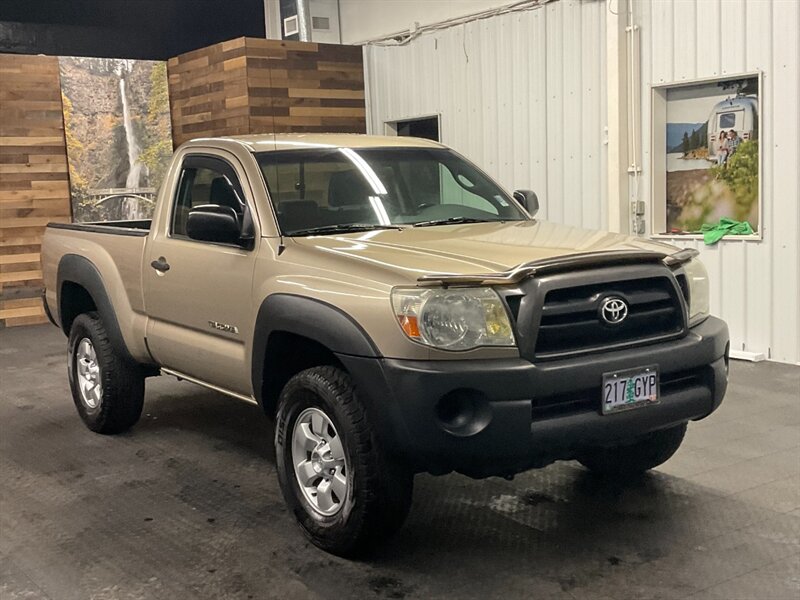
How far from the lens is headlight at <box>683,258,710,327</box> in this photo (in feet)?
12.3

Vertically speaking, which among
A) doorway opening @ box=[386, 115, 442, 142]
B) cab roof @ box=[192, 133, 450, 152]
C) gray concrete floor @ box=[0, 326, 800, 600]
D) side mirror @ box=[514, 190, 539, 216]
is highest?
doorway opening @ box=[386, 115, 442, 142]

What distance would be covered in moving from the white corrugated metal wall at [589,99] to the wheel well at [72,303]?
14.9ft

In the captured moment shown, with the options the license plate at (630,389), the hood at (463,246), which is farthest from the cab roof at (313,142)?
the license plate at (630,389)

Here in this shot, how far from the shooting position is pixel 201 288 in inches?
172

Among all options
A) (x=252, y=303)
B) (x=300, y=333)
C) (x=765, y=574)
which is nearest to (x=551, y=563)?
(x=765, y=574)

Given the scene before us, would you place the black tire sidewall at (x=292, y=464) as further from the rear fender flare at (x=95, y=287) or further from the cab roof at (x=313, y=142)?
the rear fender flare at (x=95, y=287)

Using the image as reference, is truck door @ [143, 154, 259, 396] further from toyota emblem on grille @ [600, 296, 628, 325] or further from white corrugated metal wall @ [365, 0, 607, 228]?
A: white corrugated metal wall @ [365, 0, 607, 228]

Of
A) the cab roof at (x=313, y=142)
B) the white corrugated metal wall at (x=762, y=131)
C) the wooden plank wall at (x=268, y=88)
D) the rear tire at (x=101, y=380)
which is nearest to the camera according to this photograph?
the cab roof at (x=313, y=142)

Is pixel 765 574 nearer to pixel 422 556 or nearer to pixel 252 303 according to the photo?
pixel 422 556

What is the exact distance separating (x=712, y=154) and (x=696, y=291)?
13.5 feet

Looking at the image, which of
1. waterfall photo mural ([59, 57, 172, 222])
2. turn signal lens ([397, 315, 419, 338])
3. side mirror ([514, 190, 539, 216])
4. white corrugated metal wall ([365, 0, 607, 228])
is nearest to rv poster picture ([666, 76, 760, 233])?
white corrugated metal wall ([365, 0, 607, 228])

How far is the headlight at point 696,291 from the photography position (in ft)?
12.3

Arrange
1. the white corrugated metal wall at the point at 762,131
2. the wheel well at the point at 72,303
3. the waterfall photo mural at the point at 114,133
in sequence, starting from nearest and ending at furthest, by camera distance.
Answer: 1. the wheel well at the point at 72,303
2. the white corrugated metal wall at the point at 762,131
3. the waterfall photo mural at the point at 114,133

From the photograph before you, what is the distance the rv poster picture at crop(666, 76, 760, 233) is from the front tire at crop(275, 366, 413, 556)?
481 centimetres
